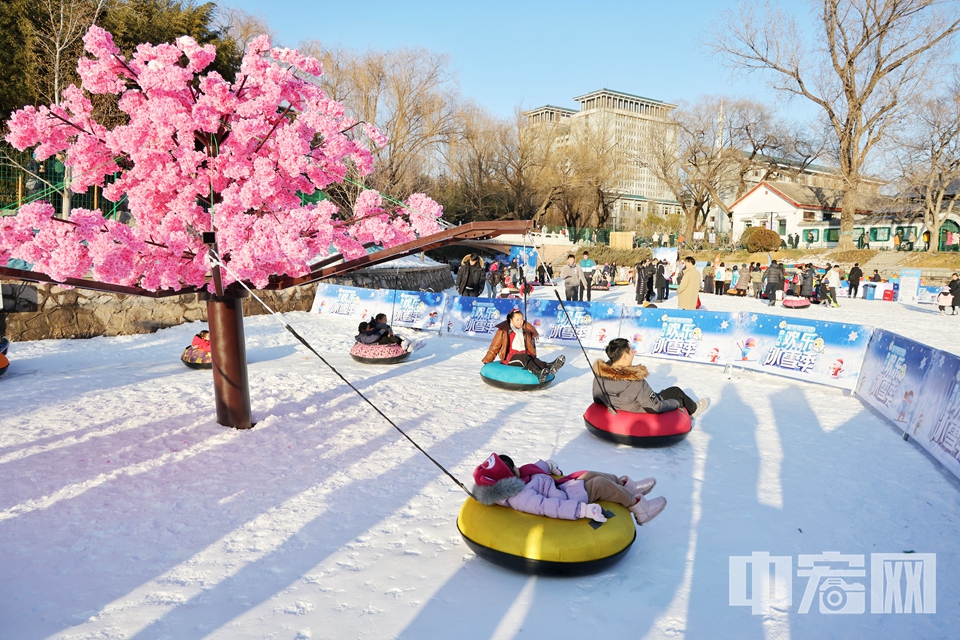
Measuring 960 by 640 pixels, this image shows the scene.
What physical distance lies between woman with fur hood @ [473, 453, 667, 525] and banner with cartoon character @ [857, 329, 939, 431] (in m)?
5.06

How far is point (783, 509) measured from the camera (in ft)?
18.7

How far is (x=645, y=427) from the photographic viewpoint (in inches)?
282

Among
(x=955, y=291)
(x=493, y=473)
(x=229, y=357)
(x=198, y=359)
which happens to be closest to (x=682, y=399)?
(x=493, y=473)

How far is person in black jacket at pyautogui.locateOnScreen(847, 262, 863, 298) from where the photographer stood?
26.9 meters

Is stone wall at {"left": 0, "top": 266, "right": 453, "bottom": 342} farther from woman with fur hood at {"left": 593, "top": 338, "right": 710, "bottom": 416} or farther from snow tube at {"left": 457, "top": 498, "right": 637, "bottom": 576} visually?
snow tube at {"left": 457, "top": 498, "right": 637, "bottom": 576}

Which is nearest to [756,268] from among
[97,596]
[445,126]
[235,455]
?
[445,126]

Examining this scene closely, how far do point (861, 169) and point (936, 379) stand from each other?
42.5 meters

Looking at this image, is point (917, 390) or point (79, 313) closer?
point (917, 390)

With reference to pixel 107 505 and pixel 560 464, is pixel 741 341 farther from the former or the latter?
pixel 107 505

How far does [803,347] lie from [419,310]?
9286 millimetres

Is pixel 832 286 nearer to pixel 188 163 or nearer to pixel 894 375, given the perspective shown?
pixel 894 375

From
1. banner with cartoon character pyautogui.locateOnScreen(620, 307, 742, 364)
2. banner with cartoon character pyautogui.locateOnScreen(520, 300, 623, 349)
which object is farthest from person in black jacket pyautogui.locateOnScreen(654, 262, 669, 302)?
banner with cartoon character pyautogui.locateOnScreen(620, 307, 742, 364)

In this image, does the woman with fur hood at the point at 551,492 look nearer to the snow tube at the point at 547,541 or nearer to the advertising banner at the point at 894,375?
the snow tube at the point at 547,541

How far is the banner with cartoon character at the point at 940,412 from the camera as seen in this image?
6.71 m
